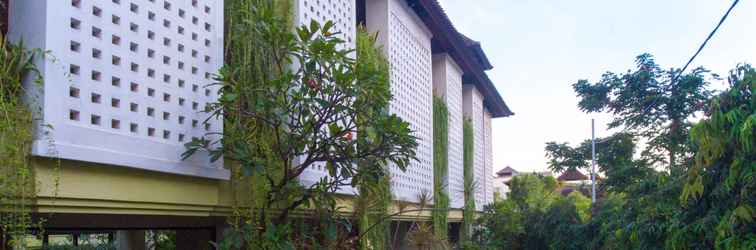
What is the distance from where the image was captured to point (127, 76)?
3.80m

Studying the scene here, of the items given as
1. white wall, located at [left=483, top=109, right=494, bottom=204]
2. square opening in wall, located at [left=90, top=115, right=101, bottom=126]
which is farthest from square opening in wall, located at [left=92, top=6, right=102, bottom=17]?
white wall, located at [left=483, top=109, right=494, bottom=204]

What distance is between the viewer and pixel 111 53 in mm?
3680

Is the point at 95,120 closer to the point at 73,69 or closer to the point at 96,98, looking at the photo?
the point at 96,98

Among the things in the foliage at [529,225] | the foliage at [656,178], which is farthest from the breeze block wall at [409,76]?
the foliage at [529,225]

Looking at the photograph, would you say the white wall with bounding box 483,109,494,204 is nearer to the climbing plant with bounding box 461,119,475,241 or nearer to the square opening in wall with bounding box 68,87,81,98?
the climbing plant with bounding box 461,119,475,241

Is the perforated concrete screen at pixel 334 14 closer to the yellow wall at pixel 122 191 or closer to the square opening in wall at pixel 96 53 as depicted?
the yellow wall at pixel 122 191

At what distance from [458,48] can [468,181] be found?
2.52m

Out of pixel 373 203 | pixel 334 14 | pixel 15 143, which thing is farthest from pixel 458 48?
pixel 15 143

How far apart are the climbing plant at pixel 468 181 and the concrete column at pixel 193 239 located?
534cm

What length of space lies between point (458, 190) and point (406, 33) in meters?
3.58

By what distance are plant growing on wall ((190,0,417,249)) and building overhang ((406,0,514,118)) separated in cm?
461

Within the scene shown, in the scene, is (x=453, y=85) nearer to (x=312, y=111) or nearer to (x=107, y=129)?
(x=312, y=111)

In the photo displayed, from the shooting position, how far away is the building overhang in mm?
9305

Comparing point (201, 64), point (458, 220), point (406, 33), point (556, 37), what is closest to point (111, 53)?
point (201, 64)
